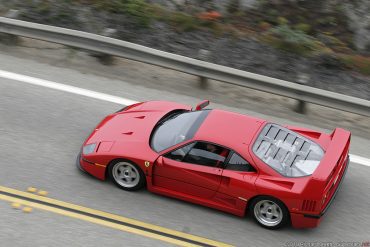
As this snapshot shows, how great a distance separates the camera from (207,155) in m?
8.28

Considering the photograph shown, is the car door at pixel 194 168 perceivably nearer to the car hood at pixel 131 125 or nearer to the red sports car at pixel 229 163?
the red sports car at pixel 229 163

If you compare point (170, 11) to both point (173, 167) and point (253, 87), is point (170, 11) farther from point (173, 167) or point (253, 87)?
point (173, 167)

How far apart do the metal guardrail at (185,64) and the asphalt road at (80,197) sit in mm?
605

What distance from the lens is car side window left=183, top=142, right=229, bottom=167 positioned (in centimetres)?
823

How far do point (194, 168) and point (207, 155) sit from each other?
0.85ft

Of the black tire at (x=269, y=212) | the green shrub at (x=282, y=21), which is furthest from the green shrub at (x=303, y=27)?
the black tire at (x=269, y=212)

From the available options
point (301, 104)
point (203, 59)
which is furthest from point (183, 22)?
point (301, 104)

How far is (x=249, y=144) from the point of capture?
27.0 ft

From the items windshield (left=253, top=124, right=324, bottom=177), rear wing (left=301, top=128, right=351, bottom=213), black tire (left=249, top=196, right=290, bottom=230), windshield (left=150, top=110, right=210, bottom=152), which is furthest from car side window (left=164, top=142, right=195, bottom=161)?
rear wing (left=301, top=128, right=351, bottom=213)

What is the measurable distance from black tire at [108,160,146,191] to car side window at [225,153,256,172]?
131cm

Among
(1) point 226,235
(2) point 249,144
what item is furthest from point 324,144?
(1) point 226,235

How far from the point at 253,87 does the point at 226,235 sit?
3.98m

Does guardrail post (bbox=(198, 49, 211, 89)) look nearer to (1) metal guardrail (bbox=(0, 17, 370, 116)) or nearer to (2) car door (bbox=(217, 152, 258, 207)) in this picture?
(1) metal guardrail (bbox=(0, 17, 370, 116))

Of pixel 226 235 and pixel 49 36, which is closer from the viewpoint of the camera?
pixel 226 235
